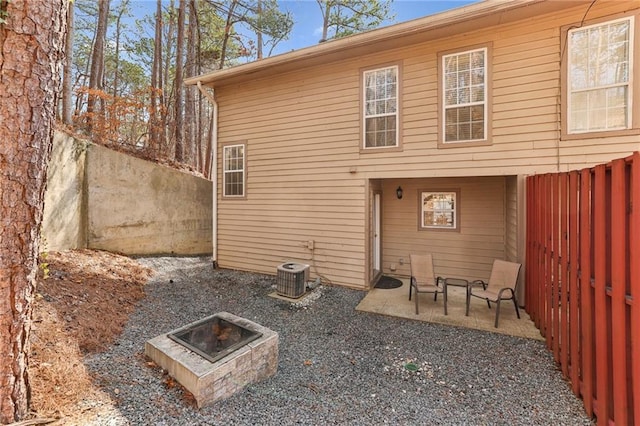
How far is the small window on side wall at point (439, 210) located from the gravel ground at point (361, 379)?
9.33 feet

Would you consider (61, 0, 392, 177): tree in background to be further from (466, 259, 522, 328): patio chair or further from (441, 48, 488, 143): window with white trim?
(466, 259, 522, 328): patio chair

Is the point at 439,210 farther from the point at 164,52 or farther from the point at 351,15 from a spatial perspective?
the point at 164,52

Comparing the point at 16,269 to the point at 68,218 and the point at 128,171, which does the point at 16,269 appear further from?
the point at 128,171

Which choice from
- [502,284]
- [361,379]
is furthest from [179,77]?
[502,284]

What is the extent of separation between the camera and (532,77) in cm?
477

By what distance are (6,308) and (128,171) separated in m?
6.50

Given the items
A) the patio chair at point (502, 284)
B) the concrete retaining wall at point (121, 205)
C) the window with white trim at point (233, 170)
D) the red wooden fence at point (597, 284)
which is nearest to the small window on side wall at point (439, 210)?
the patio chair at point (502, 284)

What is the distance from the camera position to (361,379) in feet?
9.95

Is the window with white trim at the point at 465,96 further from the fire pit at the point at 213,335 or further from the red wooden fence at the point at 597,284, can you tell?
the fire pit at the point at 213,335

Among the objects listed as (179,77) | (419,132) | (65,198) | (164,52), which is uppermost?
(164,52)

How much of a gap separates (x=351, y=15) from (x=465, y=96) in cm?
889

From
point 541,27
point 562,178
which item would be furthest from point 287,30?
point 562,178

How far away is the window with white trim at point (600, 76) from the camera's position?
4242 mm

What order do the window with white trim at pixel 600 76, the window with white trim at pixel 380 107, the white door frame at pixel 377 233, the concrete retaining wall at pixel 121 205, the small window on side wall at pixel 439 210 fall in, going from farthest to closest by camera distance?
1. the white door frame at pixel 377 233
2. the small window on side wall at pixel 439 210
3. the concrete retaining wall at pixel 121 205
4. the window with white trim at pixel 380 107
5. the window with white trim at pixel 600 76
